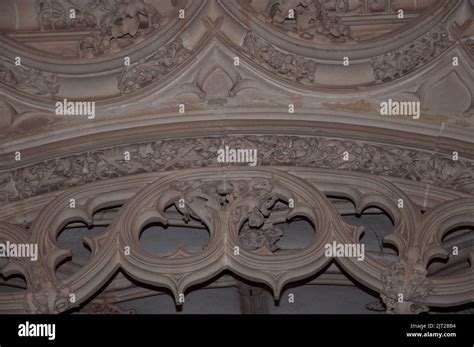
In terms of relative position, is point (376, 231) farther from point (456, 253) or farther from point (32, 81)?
point (32, 81)

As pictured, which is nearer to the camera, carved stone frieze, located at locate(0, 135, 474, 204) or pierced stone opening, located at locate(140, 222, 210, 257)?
carved stone frieze, located at locate(0, 135, 474, 204)

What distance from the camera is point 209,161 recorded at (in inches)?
457

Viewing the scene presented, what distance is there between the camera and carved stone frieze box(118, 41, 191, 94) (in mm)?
11820

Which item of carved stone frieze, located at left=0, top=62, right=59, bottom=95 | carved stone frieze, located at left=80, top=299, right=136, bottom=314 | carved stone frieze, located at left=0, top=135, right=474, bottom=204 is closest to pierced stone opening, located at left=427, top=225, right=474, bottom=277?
carved stone frieze, located at left=0, top=135, right=474, bottom=204

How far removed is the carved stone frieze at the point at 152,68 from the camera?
38.8 ft

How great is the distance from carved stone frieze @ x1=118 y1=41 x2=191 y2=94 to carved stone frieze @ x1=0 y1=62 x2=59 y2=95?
1.41ft

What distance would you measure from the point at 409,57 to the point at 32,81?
7.77 ft
